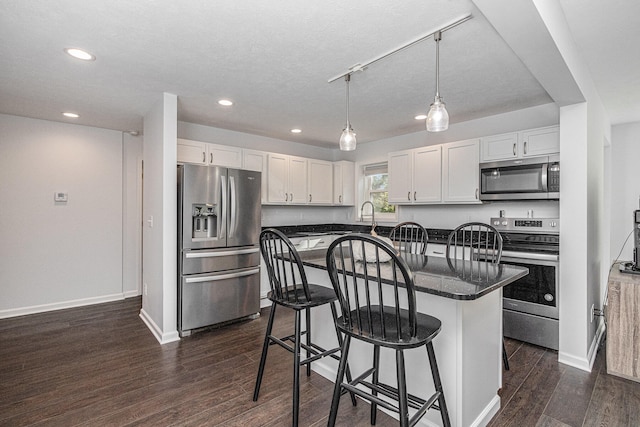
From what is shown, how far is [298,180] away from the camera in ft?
16.3

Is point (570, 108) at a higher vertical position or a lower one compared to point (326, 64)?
lower

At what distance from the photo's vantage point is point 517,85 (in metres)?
2.92

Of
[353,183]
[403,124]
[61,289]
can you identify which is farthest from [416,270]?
[61,289]

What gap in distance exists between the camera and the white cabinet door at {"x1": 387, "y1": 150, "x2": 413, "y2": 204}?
443cm

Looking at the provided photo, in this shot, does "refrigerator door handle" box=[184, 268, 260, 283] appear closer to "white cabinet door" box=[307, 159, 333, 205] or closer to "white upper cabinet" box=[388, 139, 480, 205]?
"white cabinet door" box=[307, 159, 333, 205]

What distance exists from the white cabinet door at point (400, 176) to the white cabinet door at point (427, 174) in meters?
0.08

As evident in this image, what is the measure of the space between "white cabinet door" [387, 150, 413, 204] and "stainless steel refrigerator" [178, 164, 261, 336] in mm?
1979

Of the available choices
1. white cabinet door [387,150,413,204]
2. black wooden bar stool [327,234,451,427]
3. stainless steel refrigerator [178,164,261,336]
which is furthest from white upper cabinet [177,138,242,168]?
black wooden bar stool [327,234,451,427]

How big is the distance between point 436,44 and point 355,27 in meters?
0.58

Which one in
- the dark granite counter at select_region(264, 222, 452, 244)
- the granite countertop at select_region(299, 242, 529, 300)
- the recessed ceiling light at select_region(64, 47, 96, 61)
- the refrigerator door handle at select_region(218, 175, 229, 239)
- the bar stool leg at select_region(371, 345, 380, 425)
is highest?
the recessed ceiling light at select_region(64, 47, 96, 61)

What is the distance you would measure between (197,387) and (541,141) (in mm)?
3880

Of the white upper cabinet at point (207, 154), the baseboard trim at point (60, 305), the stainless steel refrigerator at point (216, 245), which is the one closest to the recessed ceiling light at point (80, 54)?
the stainless steel refrigerator at point (216, 245)

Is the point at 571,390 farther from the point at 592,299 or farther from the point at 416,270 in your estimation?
the point at 416,270

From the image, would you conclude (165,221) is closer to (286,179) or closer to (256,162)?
(256,162)
